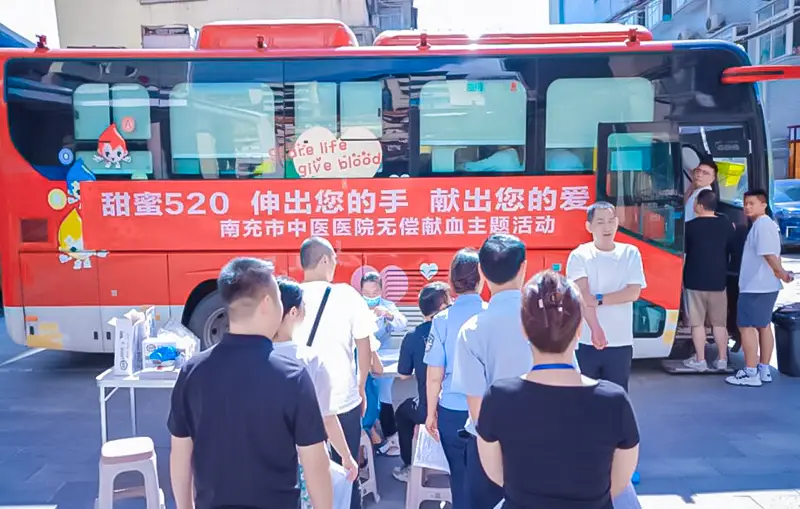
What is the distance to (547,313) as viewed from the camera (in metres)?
2.06

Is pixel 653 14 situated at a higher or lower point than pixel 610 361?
higher

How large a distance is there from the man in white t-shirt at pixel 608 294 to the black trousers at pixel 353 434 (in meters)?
1.64

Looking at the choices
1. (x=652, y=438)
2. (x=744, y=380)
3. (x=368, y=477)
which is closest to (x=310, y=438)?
(x=368, y=477)

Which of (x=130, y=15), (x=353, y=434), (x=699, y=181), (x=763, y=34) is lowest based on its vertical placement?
(x=353, y=434)

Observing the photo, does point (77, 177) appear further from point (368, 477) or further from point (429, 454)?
point (429, 454)

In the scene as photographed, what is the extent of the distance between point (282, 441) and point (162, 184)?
4.73 meters

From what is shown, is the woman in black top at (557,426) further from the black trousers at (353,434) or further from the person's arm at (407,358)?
the person's arm at (407,358)

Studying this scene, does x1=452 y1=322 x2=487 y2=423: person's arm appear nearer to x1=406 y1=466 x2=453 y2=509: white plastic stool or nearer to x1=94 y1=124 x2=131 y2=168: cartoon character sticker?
x1=406 y1=466 x2=453 y2=509: white plastic stool

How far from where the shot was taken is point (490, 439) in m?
2.06

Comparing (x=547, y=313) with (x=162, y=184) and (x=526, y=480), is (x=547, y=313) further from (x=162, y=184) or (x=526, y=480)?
(x=162, y=184)

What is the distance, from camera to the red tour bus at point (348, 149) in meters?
6.18

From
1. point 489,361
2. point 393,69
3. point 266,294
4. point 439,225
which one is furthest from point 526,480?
point 393,69

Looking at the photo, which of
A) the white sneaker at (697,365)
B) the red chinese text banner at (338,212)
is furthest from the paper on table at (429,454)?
the white sneaker at (697,365)

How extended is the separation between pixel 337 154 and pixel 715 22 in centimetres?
2161
